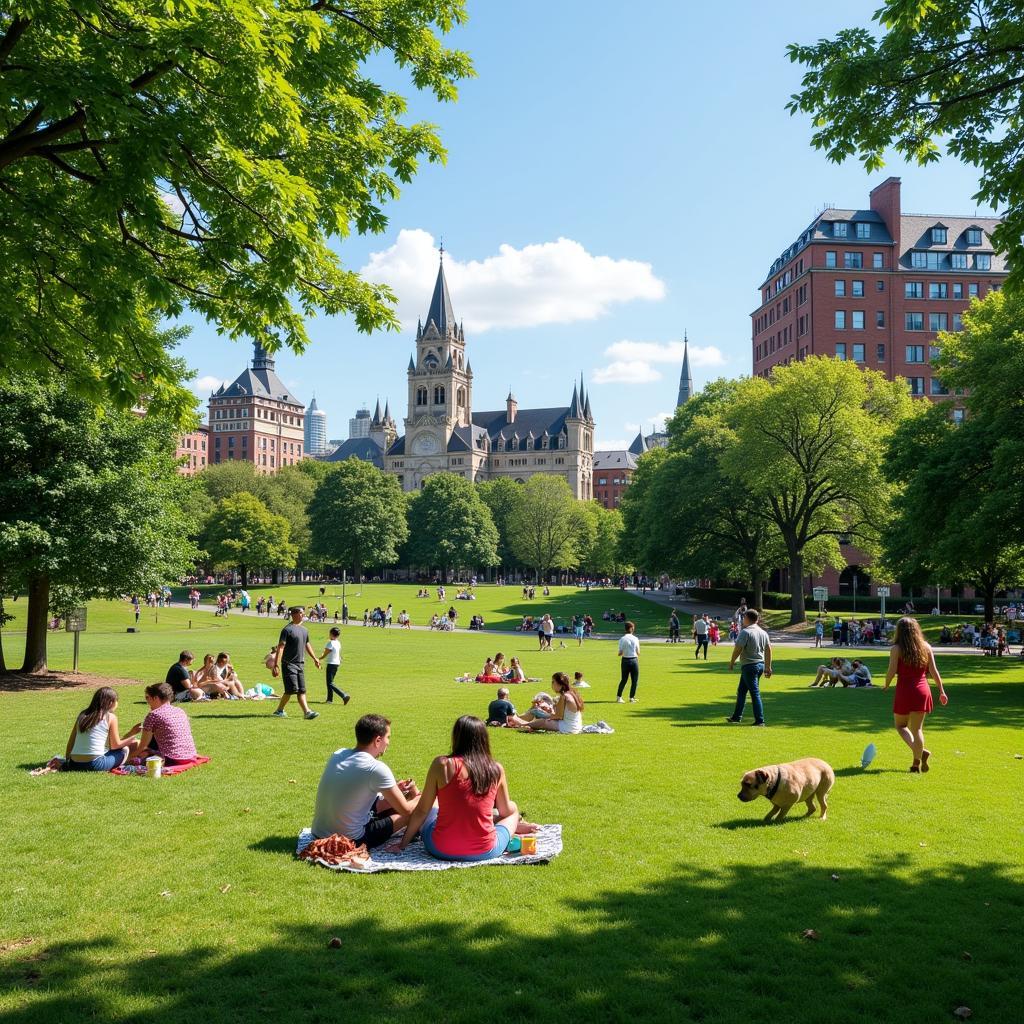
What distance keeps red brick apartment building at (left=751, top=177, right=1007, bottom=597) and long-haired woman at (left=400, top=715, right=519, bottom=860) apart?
7499 centimetres

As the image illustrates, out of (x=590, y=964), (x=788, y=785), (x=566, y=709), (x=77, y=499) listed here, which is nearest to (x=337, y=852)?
(x=590, y=964)

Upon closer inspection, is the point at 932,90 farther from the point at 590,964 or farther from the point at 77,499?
the point at 77,499

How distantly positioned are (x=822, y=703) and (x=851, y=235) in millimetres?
71120

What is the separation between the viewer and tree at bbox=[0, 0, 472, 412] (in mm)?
7422

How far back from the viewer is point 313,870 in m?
7.32

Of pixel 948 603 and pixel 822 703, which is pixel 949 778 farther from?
pixel 948 603

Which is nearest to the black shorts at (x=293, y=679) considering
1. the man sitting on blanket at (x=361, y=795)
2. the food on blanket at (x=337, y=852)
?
the man sitting on blanket at (x=361, y=795)

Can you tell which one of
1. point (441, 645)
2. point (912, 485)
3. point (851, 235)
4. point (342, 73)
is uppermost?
point (851, 235)

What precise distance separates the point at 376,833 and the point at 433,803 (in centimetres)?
62

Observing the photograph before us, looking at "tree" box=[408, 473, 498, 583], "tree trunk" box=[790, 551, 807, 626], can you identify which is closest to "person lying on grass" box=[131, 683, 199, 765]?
"tree trunk" box=[790, 551, 807, 626]

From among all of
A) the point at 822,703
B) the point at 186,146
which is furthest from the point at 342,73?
the point at 822,703

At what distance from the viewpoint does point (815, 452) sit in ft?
176

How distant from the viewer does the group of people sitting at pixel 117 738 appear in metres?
11.0

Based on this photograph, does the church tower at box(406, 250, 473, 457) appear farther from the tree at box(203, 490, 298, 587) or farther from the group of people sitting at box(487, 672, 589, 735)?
the group of people sitting at box(487, 672, 589, 735)
